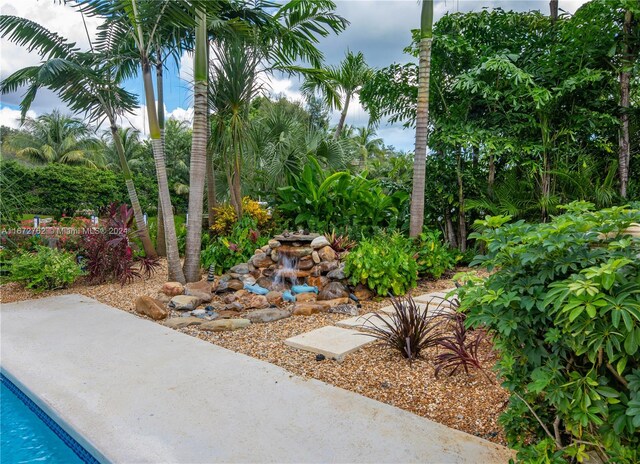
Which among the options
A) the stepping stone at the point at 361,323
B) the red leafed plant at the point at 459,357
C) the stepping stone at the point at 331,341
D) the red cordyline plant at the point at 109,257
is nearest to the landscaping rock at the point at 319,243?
the stepping stone at the point at 361,323

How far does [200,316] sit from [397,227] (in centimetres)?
446

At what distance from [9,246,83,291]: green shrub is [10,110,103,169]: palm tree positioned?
19.1 m

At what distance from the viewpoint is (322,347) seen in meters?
3.43

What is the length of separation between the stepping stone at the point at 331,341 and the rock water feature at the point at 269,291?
80 centimetres

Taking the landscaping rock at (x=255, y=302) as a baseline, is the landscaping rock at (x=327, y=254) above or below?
above

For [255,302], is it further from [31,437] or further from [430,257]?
[430,257]

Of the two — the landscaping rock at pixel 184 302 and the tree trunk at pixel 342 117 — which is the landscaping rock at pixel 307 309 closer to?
the landscaping rock at pixel 184 302

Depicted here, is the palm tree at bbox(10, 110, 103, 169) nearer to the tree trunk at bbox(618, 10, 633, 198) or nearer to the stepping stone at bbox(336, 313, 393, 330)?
the stepping stone at bbox(336, 313, 393, 330)

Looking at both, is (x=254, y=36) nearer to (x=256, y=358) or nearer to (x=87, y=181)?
(x=256, y=358)

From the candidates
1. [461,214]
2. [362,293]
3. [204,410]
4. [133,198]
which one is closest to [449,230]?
[461,214]

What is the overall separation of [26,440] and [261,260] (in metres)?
3.77

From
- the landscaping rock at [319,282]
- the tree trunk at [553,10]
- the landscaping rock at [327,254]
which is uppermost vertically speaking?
the tree trunk at [553,10]

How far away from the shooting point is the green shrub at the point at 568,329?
50.6 inches

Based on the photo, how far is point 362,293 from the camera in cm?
532
